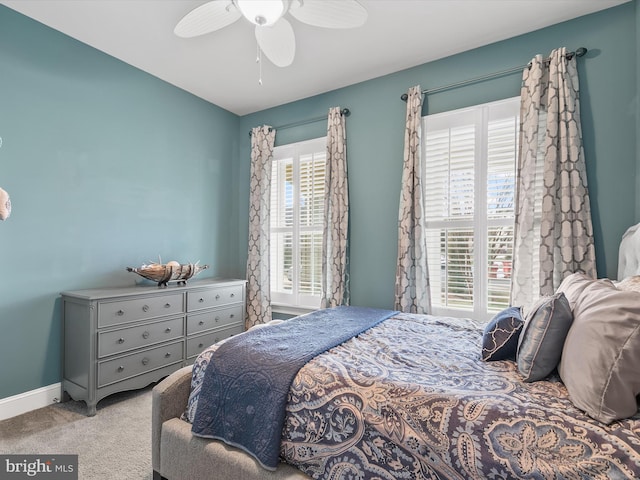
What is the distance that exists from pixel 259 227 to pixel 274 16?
96.3 inches

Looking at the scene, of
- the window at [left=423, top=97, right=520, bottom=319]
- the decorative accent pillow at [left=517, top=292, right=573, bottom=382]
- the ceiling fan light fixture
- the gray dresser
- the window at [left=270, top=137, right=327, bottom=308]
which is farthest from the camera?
the window at [left=270, top=137, right=327, bottom=308]

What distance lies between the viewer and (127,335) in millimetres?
2488

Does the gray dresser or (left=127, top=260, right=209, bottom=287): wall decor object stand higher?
(left=127, top=260, right=209, bottom=287): wall decor object

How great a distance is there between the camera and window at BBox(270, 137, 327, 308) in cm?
360

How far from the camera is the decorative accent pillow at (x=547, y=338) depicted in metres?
1.19

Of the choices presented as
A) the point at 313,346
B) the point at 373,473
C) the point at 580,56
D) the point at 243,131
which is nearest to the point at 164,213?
the point at 243,131

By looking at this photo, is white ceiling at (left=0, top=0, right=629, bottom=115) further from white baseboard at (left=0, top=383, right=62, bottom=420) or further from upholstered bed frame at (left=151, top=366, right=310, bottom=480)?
white baseboard at (left=0, top=383, right=62, bottom=420)

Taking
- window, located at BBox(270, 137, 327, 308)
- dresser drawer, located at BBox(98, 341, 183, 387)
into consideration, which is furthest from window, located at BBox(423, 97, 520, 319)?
dresser drawer, located at BBox(98, 341, 183, 387)

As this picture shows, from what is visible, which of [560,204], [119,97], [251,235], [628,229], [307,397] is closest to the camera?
[307,397]

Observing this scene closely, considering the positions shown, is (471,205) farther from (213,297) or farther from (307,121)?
(213,297)

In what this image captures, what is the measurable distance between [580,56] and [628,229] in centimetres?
129

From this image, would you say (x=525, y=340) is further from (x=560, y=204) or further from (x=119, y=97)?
(x=119, y=97)

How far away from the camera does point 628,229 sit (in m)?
2.08

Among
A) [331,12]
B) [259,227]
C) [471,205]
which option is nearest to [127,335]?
[259,227]
